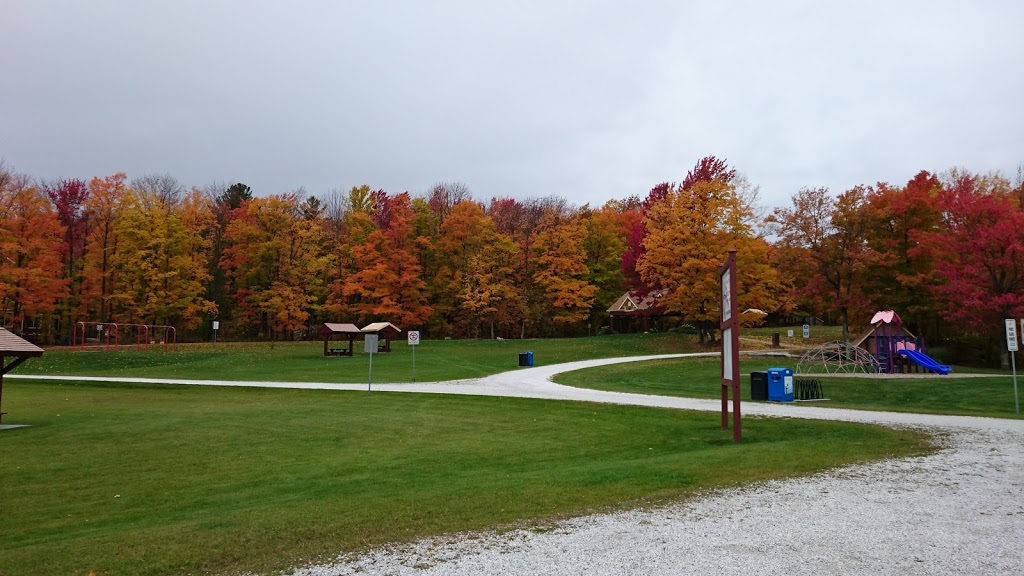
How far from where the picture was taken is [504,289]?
173 ft

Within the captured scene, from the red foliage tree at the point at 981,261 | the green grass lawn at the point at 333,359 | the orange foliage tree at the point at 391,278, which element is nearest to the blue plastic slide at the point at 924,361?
the red foliage tree at the point at 981,261

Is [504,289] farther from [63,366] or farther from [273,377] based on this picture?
[63,366]

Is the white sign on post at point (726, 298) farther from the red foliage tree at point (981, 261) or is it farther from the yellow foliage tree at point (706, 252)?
the yellow foliage tree at point (706, 252)

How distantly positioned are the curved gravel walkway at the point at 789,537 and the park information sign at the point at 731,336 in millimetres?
2942

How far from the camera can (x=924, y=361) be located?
89.9 feet

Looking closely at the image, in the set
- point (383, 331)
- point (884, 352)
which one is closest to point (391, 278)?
point (383, 331)

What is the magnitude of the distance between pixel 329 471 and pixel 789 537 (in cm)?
662

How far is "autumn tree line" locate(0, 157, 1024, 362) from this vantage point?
35688 millimetres

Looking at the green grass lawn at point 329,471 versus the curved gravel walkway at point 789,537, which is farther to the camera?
the green grass lawn at point 329,471

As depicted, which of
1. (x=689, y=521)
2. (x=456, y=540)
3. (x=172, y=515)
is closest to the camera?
(x=456, y=540)

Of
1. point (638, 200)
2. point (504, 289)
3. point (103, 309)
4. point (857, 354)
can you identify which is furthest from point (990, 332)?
point (103, 309)

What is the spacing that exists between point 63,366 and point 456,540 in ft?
124

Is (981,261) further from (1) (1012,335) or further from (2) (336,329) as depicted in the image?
(2) (336,329)

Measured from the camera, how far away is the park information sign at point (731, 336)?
11477 mm
